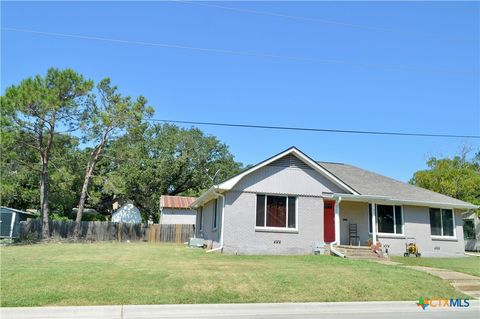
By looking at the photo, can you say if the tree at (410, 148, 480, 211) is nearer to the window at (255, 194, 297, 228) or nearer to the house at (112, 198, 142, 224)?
the window at (255, 194, 297, 228)

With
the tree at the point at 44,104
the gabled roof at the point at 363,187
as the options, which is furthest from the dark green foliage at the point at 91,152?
the gabled roof at the point at 363,187

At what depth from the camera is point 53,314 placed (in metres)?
7.52

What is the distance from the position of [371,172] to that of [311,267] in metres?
14.7

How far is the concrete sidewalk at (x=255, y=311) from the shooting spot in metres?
7.57

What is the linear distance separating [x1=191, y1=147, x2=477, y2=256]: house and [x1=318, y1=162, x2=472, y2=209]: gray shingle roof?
0.27ft

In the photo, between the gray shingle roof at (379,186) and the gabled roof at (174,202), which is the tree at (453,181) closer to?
the gray shingle roof at (379,186)

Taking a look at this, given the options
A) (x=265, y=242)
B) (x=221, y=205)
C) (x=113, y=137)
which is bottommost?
(x=265, y=242)

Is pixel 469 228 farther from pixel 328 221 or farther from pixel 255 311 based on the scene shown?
pixel 255 311

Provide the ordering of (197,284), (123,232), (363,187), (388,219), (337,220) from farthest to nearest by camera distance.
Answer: (123,232)
(363,187)
(388,219)
(337,220)
(197,284)

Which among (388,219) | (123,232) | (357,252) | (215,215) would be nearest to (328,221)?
(357,252)

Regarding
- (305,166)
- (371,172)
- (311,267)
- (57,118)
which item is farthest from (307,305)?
(57,118)

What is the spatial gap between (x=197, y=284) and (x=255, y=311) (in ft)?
6.00

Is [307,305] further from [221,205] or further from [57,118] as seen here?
[57,118]

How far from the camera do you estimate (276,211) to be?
19156mm
